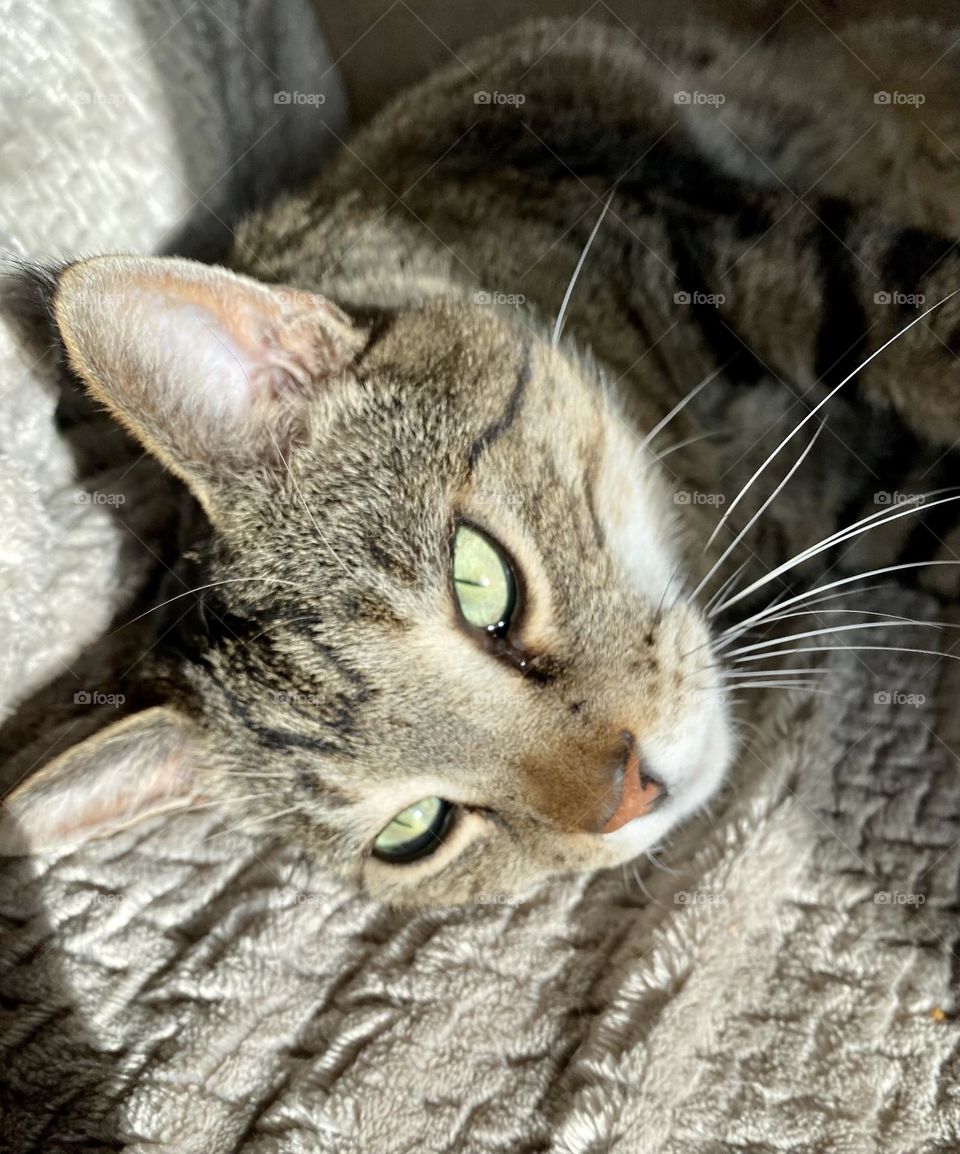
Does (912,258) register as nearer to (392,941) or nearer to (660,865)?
(660,865)

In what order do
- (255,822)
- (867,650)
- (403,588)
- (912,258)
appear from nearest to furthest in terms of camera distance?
(403,588) < (912,258) < (255,822) < (867,650)

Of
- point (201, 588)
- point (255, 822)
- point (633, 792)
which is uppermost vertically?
point (201, 588)

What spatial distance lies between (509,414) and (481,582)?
18 cm

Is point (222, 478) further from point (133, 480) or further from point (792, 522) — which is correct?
point (792, 522)

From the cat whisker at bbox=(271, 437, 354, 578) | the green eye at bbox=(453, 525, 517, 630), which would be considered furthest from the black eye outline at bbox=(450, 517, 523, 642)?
the cat whisker at bbox=(271, 437, 354, 578)

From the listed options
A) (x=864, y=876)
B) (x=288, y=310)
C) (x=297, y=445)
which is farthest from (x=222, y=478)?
(x=864, y=876)

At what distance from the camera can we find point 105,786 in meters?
0.96

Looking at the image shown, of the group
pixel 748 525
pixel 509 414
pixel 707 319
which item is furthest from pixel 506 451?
pixel 707 319

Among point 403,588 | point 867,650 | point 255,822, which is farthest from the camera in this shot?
point 867,650

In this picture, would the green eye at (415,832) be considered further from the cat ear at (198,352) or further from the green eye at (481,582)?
the cat ear at (198,352)

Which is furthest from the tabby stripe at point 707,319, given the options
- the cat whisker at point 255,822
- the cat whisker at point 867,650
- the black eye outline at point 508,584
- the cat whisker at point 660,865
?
the cat whisker at point 255,822

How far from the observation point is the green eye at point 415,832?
3.20 feet

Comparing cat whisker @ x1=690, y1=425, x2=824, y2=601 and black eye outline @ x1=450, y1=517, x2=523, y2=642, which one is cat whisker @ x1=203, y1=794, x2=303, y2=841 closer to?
black eye outline @ x1=450, y1=517, x2=523, y2=642

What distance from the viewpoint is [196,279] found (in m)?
0.80
